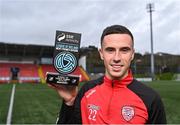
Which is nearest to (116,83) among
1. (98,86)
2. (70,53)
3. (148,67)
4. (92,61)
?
(98,86)

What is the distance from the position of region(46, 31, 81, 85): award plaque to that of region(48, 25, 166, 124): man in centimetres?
20

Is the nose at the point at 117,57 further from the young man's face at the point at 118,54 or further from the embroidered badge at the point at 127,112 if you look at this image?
the embroidered badge at the point at 127,112

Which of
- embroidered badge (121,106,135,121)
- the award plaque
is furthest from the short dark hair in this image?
embroidered badge (121,106,135,121)

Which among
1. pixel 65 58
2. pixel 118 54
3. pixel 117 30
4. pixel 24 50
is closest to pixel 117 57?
pixel 118 54

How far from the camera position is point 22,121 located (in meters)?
10.2

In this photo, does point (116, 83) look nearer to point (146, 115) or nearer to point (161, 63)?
point (146, 115)

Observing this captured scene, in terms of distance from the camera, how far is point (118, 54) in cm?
216

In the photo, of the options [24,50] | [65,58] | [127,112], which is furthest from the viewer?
[24,50]

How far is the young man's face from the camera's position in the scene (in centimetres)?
215

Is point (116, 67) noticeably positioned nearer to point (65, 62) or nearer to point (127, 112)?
point (127, 112)

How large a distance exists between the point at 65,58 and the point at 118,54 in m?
0.41

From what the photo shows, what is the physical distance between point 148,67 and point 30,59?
100 ft

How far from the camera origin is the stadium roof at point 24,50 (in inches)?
1971

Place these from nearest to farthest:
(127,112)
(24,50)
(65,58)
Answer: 1. (127,112)
2. (65,58)
3. (24,50)
